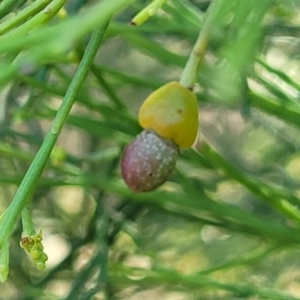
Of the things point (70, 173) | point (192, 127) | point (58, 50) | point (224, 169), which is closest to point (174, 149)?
point (192, 127)

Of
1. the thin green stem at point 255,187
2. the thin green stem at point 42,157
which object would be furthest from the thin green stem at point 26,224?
the thin green stem at point 255,187

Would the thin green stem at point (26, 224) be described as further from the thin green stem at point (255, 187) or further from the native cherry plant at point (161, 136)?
the thin green stem at point (255, 187)

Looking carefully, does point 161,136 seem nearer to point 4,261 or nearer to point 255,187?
point 4,261

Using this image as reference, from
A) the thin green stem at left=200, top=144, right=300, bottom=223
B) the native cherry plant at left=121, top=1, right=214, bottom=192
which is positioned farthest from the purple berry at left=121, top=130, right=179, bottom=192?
the thin green stem at left=200, top=144, right=300, bottom=223

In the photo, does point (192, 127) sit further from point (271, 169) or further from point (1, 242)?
point (271, 169)

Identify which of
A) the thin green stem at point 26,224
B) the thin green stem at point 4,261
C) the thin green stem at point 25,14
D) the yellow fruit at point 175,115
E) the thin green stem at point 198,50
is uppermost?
the thin green stem at point 25,14

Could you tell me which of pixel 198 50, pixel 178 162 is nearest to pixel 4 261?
pixel 198 50

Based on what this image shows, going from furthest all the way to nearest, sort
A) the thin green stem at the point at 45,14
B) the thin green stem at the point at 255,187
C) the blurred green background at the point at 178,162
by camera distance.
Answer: the thin green stem at the point at 255,187
the blurred green background at the point at 178,162
the thin green stem at the point at 45,14
